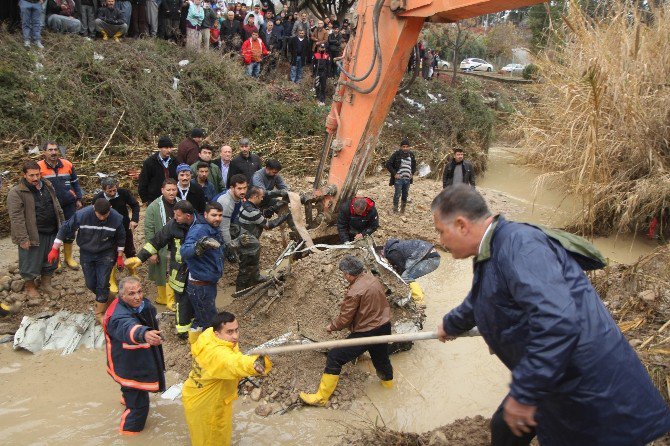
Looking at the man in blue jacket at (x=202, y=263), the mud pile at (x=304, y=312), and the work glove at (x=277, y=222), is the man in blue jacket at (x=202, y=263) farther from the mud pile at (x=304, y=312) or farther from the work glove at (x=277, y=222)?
the work glove at (x=277, y=222)

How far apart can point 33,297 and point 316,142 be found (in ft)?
24.9

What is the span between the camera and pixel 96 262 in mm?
4887

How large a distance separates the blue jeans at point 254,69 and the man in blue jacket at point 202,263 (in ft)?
29.4

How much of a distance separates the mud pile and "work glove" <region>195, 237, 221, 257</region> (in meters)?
1.06

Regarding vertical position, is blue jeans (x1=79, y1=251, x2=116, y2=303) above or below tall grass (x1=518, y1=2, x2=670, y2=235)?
below

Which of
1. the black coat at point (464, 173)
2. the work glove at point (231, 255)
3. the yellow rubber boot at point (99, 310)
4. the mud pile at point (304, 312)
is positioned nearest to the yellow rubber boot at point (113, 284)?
the yellow rubber boot at point (99, 310)

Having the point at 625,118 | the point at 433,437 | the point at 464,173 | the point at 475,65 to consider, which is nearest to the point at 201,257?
the point at 433,437

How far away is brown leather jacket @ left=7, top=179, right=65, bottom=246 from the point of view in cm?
495

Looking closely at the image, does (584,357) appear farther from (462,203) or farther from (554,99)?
(554,99)

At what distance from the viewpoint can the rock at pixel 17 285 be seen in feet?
17.3

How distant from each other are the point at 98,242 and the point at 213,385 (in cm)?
242

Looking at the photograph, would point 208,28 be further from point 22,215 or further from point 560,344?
point 560,344

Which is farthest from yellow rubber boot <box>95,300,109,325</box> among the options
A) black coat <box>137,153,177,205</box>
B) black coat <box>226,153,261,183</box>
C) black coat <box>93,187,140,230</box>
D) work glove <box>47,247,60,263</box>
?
black coat <box>226,153,261,183</box>

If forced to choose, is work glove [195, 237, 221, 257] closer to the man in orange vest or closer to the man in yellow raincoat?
the man in yellow raincoat
